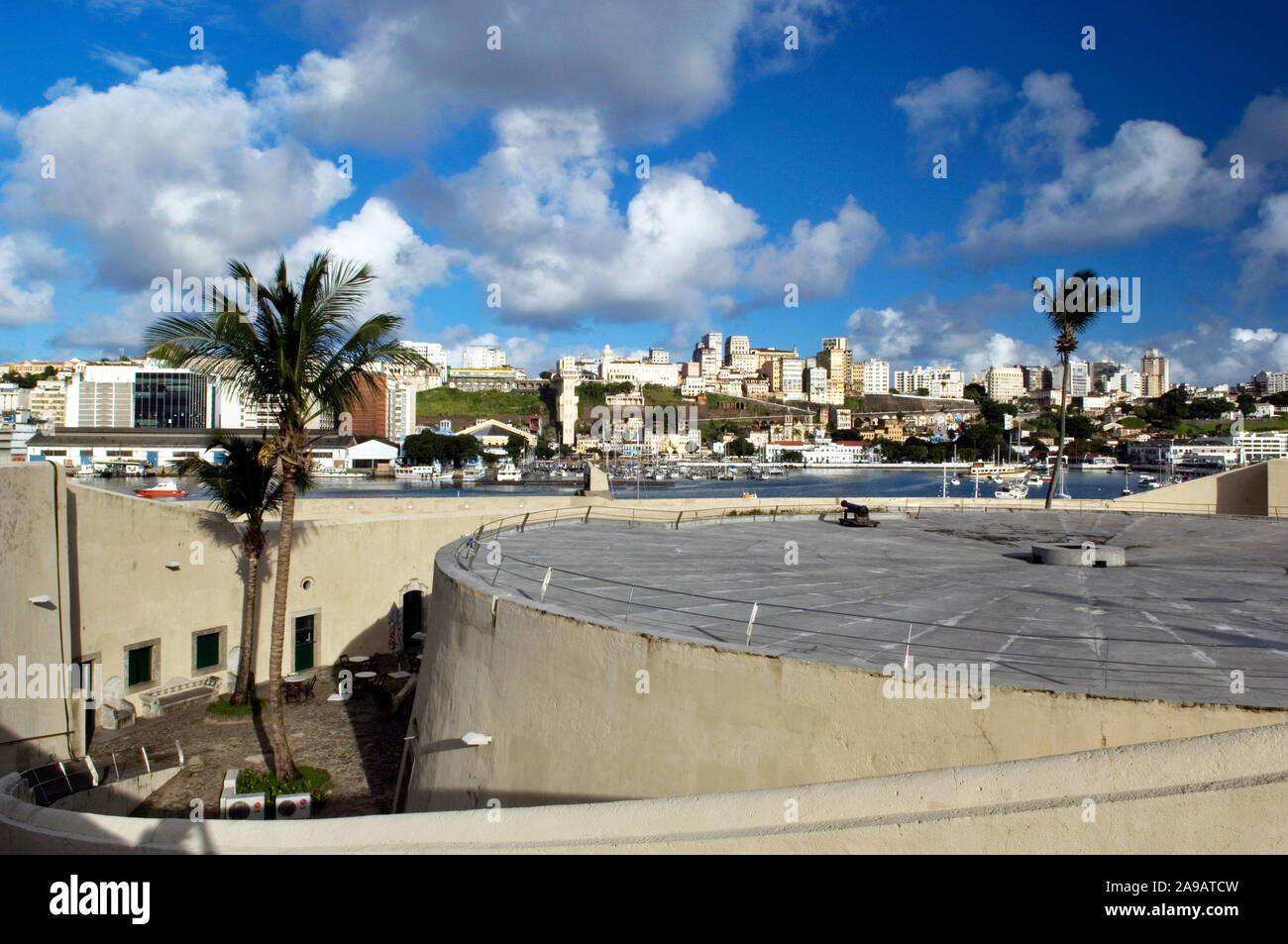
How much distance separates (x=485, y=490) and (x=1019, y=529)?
95750 mm

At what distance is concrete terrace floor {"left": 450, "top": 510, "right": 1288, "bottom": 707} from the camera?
262 inches

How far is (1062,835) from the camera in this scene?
3717 mm

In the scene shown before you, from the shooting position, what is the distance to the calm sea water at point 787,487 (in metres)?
101

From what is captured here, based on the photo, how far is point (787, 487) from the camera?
122 metres

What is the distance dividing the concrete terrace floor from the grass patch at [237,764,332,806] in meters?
4.05

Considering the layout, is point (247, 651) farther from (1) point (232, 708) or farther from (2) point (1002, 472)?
(2) point (1002, 472)

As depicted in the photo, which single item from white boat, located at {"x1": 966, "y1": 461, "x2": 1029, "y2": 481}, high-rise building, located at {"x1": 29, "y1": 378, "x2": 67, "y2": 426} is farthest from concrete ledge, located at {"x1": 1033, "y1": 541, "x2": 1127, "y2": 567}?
high-rise building, located at {"x1": 29, "y1": 378, "x2": 67, "y2": 426}

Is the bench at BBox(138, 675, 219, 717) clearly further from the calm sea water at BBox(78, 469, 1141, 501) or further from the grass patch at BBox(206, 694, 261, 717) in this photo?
the calm sea water at BBox(78, 469, 1141, 501)

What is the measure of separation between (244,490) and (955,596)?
42.3ft

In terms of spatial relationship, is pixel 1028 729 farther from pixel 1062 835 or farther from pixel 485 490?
pixel 485 490

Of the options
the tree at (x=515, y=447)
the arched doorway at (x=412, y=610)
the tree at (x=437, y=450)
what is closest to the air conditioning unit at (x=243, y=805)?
the arched doorway at (x=412, y=610)
